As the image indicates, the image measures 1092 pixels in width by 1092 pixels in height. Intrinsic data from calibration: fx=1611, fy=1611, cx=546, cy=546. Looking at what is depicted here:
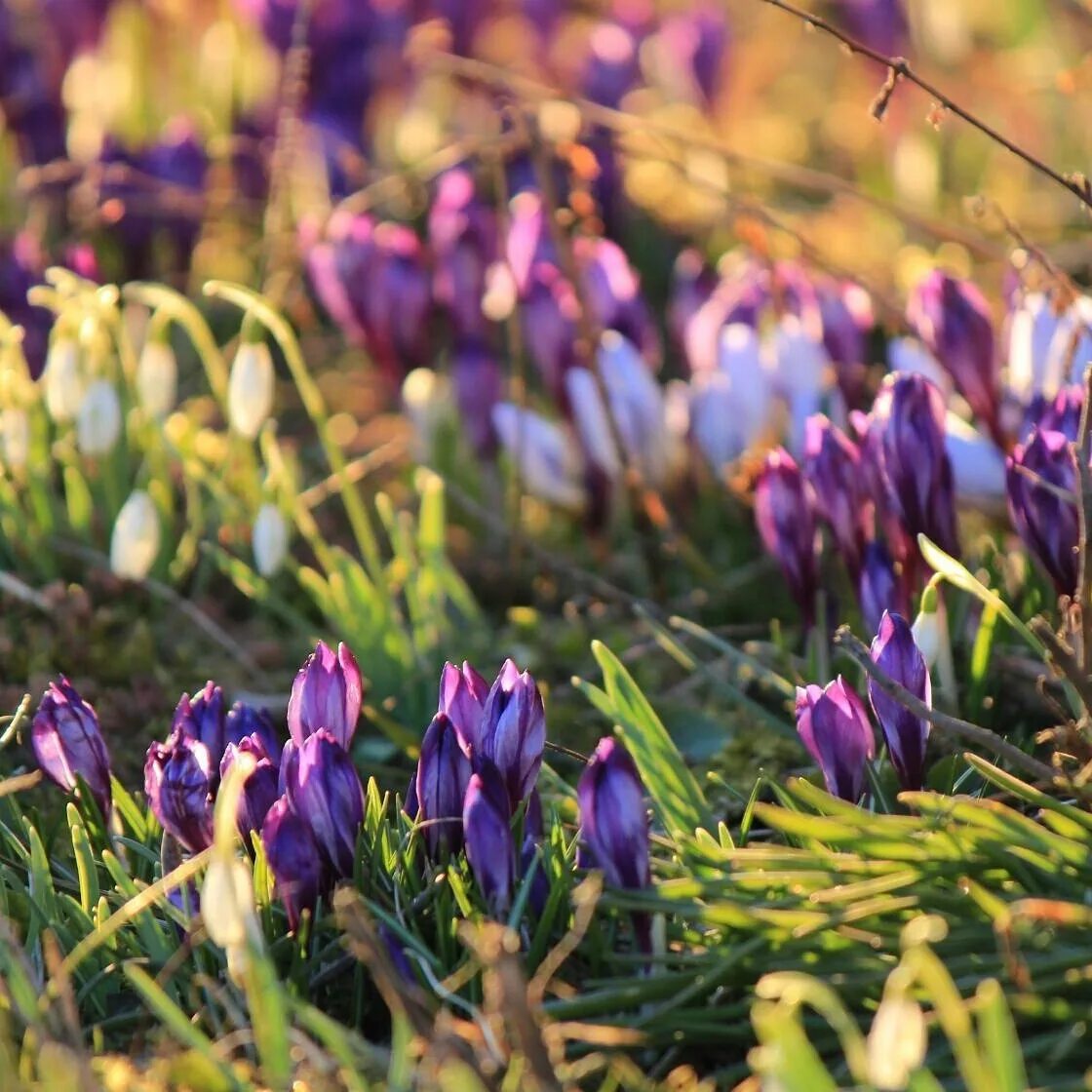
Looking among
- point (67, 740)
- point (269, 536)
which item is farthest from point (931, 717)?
point (269, 536)

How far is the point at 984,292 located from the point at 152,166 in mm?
1793

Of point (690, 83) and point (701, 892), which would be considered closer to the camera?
point (701, 892)

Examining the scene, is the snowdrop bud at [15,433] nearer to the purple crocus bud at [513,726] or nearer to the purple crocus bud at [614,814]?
the purple crocus bud at [513,726]

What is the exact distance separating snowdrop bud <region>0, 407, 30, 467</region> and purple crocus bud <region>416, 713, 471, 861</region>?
1037 mm

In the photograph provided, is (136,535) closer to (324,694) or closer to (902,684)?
(324,694)

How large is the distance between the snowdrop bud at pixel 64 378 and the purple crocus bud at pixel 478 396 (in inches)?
29.7

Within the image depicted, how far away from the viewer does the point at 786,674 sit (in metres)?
2.12

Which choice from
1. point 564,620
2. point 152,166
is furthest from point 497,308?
point 152,166

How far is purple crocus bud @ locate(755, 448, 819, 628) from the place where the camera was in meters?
1.99

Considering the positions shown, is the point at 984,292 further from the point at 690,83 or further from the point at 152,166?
the point at 152,166

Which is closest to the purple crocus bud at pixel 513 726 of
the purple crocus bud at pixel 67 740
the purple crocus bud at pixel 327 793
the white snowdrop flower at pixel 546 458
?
the purple crocus bud at pixel 327 793

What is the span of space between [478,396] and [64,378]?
2.62 ft

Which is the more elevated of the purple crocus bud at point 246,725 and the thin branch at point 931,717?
the thin branch at point 931,717

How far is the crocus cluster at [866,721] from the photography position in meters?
1.52
